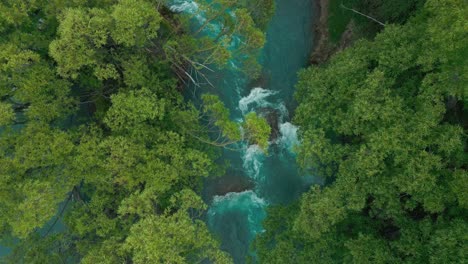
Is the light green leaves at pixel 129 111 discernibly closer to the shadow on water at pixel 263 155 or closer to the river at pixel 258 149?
the river at pixel 258 149

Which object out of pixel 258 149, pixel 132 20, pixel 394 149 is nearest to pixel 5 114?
pixel 132 20

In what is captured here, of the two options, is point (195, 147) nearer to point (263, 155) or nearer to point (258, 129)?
point (258, 129)

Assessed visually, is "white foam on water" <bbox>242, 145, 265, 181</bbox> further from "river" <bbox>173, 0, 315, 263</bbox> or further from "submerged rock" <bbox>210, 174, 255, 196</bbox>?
"submerged rock" <bbox>210, 174, 255, 196</bbox>

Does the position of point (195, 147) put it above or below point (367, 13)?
below

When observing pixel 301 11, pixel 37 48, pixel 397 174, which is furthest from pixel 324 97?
pixel 37 48

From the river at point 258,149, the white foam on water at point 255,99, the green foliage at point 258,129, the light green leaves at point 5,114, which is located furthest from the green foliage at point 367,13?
the light green leaves at point 5,114

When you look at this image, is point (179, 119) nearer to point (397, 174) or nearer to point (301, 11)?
point (397, 174)
